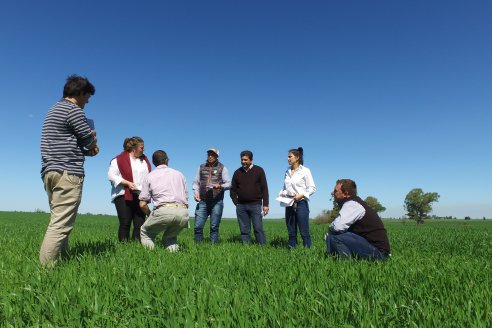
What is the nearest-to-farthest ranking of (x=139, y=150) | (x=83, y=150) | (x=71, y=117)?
(x=71, y=117) → (x=83, y=150) → (x=139, y=150)

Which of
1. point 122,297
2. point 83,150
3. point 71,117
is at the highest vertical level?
point 71,117

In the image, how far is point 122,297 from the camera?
3.01 metres

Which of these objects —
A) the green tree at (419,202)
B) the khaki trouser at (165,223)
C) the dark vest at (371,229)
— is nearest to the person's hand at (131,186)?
the khaki trouser at (165,223)

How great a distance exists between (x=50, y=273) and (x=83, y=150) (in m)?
1.74

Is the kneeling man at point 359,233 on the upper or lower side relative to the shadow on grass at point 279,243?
upper

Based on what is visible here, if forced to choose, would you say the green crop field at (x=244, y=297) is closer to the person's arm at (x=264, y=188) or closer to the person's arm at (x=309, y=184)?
the person's arm at (x=309, y=184)

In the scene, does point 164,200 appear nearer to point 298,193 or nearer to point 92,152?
point 92,152

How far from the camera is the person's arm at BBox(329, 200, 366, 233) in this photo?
5.19 metres

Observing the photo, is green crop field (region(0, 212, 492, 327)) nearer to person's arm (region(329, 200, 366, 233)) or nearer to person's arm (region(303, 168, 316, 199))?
person's arm (region(329, 200, 366, 233))

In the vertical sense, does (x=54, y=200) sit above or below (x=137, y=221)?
above

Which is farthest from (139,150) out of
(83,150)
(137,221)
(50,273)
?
(50,273)

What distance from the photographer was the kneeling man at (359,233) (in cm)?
519

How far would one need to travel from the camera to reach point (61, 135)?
4469mm

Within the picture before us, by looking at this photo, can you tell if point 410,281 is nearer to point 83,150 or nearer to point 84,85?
point 83,150
